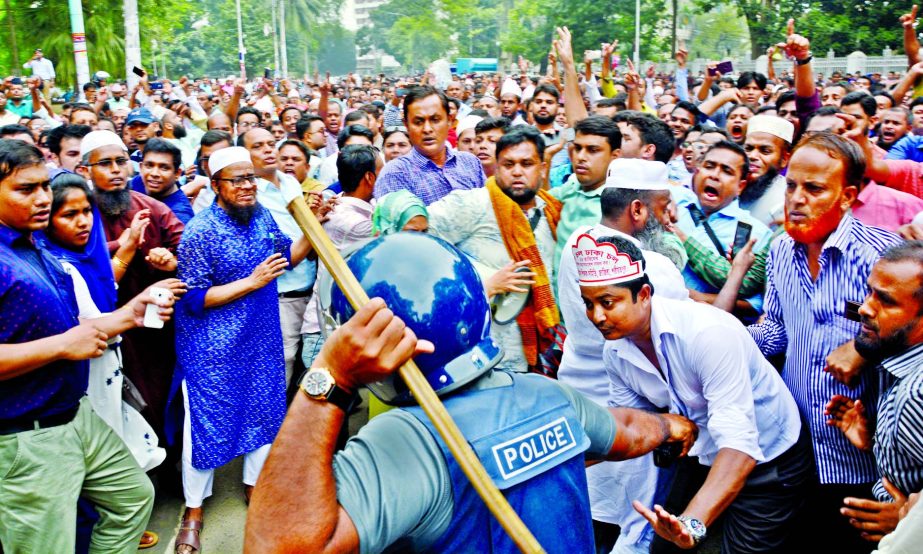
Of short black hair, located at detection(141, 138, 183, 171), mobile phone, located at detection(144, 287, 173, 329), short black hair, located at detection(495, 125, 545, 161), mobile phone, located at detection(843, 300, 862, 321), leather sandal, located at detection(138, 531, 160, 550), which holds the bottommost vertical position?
leather sandal, located at detection(138, 531, 160, 550)

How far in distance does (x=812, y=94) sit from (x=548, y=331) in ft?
12.3

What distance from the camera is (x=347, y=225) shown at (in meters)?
4.39

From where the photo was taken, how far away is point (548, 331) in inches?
158

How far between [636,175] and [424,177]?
1.65m

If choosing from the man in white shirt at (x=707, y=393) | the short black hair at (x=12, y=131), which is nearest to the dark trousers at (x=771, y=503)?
the man in white shirt at (x=707, y=393)

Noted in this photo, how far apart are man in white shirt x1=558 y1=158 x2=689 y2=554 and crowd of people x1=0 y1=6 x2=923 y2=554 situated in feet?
0.05

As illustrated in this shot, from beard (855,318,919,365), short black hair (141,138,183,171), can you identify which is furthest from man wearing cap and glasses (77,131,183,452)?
beard (855,318,919,365)

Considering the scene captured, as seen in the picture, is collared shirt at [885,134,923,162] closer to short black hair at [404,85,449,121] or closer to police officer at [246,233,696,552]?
short black hair at [404,85,449,121]

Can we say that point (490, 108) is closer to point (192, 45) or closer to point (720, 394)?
point (720, 394)

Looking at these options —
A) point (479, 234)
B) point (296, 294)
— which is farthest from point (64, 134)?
point (479, 234)

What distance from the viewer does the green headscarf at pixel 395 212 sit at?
10.2ft

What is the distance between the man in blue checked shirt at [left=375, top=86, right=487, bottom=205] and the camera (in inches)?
189

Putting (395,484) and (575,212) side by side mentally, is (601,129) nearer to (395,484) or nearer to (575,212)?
(575,212)

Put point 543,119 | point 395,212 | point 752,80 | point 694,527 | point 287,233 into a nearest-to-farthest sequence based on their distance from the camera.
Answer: point 694,527 < point 395,212 < point 287,233 < point 543,119 < point 752,80
